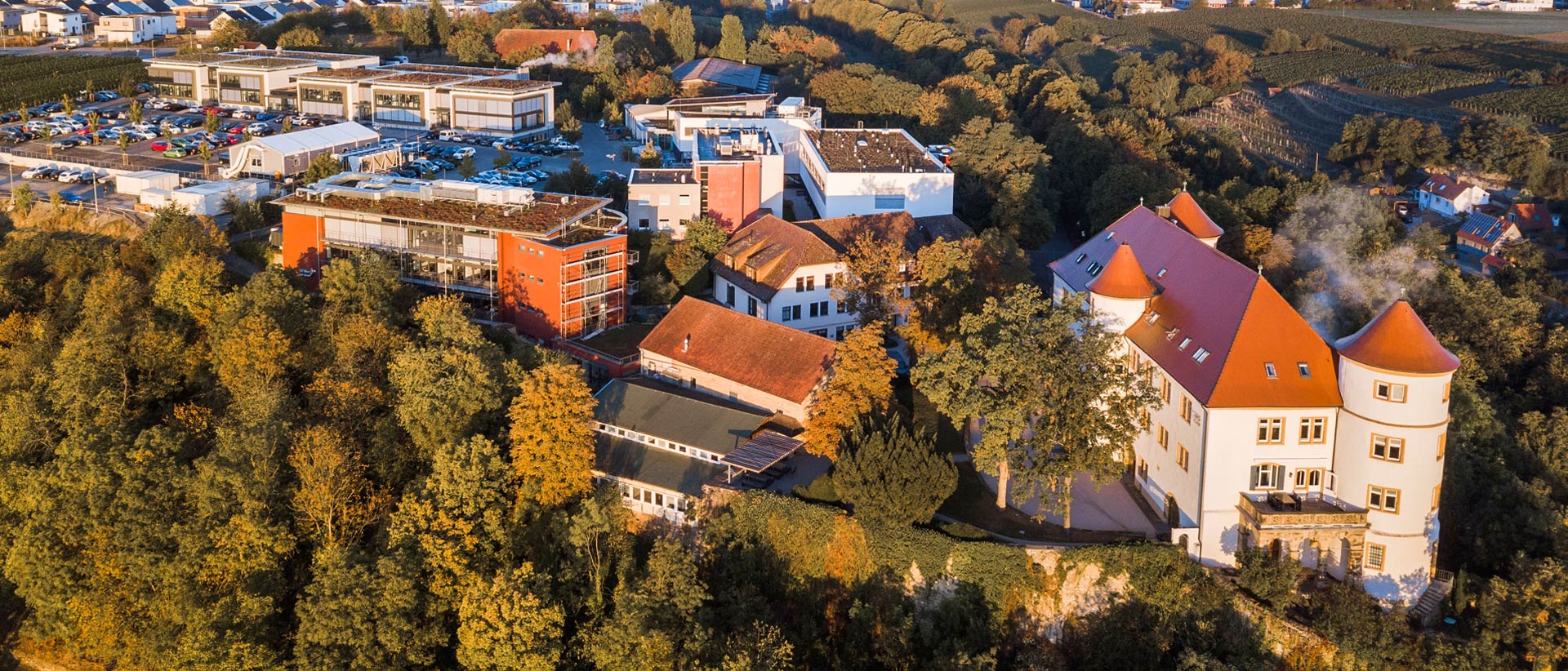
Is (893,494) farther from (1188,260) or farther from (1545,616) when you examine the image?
(1545,616)

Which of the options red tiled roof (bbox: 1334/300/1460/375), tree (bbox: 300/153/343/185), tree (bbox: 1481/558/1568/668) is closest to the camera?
tree (bbox: 1481/558/1568/668)

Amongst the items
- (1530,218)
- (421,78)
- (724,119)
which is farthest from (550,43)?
(1530,218)

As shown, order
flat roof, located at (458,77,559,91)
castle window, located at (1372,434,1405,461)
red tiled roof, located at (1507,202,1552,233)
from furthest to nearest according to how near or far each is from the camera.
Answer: flat roof, located at (458,77,559,91) < red tiled roof, located at (1507,202,1552,233) < castle window, located at (1372,434,1405,461)

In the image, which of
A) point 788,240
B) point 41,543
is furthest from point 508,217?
point 41,543

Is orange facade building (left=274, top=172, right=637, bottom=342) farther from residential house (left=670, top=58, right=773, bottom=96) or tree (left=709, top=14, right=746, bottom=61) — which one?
tree (left=709, top=14, right=746, bottom=61)

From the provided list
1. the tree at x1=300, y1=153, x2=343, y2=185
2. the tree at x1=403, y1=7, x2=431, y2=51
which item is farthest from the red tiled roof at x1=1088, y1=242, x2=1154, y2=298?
the tree at x1=403, y1=7, x2=431, y2=51

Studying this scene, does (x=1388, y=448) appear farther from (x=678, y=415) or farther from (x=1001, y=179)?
(x=1001, y=179)
